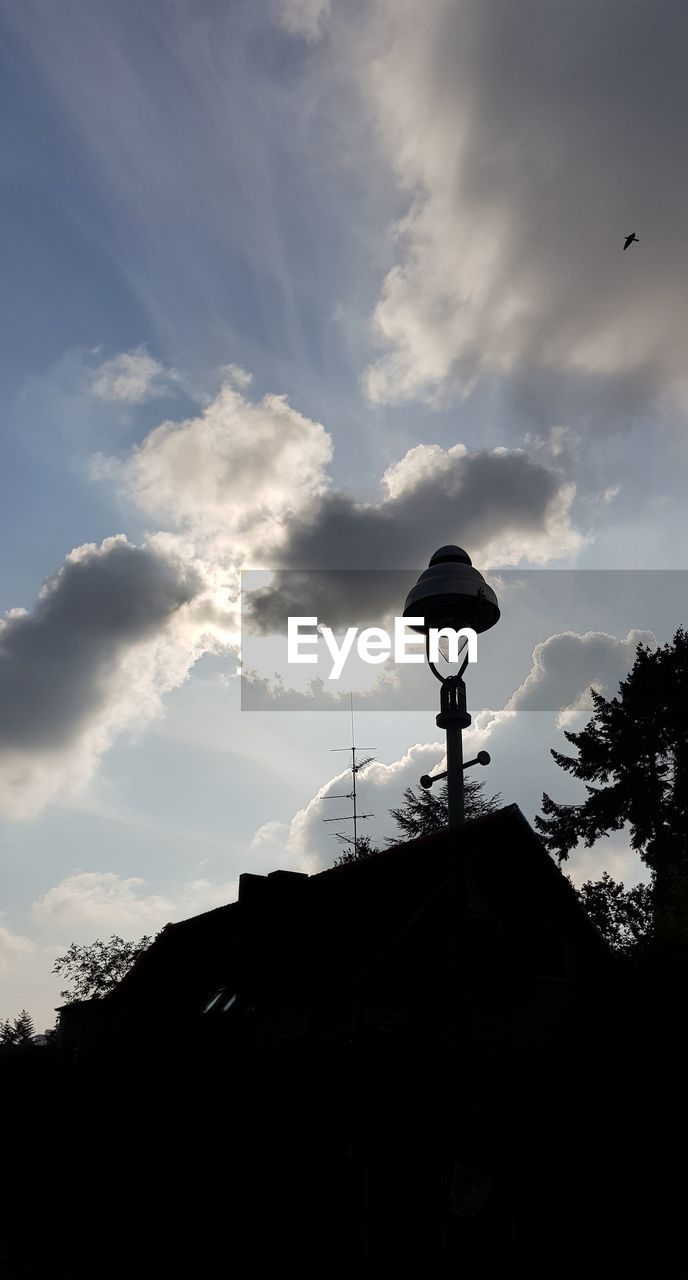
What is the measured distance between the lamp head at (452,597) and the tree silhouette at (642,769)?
34.5 metres

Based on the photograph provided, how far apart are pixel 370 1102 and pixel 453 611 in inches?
512

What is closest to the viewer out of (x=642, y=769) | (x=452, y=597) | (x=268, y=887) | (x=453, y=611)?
(x=452, y=597)

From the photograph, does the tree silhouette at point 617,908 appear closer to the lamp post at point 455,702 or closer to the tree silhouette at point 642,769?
the tree silhouette at point 642,769

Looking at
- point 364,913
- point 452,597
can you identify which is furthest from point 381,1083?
point 452,597

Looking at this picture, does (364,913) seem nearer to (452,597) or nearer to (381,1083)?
(381,1083)

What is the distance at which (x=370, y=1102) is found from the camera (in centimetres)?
1694

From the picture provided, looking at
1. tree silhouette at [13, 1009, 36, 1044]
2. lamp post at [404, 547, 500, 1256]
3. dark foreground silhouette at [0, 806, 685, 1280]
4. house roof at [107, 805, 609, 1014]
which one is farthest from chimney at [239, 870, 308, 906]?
tree silhouette at [13, 1009, 36, 1044]

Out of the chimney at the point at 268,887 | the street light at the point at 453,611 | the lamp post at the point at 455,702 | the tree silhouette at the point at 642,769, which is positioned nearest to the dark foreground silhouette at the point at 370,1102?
the chimney at the point at 268,887

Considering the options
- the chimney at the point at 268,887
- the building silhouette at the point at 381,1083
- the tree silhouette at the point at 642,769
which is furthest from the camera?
the tree silhouette at the point at 642,769

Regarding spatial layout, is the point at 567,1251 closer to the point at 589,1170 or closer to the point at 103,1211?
the point at 589,1170

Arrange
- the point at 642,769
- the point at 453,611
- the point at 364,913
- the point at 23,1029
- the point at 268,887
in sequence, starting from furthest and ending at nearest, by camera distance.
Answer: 1. the point at 23,1029
2. the point at 642,769
3. the point at 268,887
4. the point at 364,913
5. the point at 453,611

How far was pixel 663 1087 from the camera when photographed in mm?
19250

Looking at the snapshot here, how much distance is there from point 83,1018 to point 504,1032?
46.4 feet

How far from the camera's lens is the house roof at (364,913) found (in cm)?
1844
